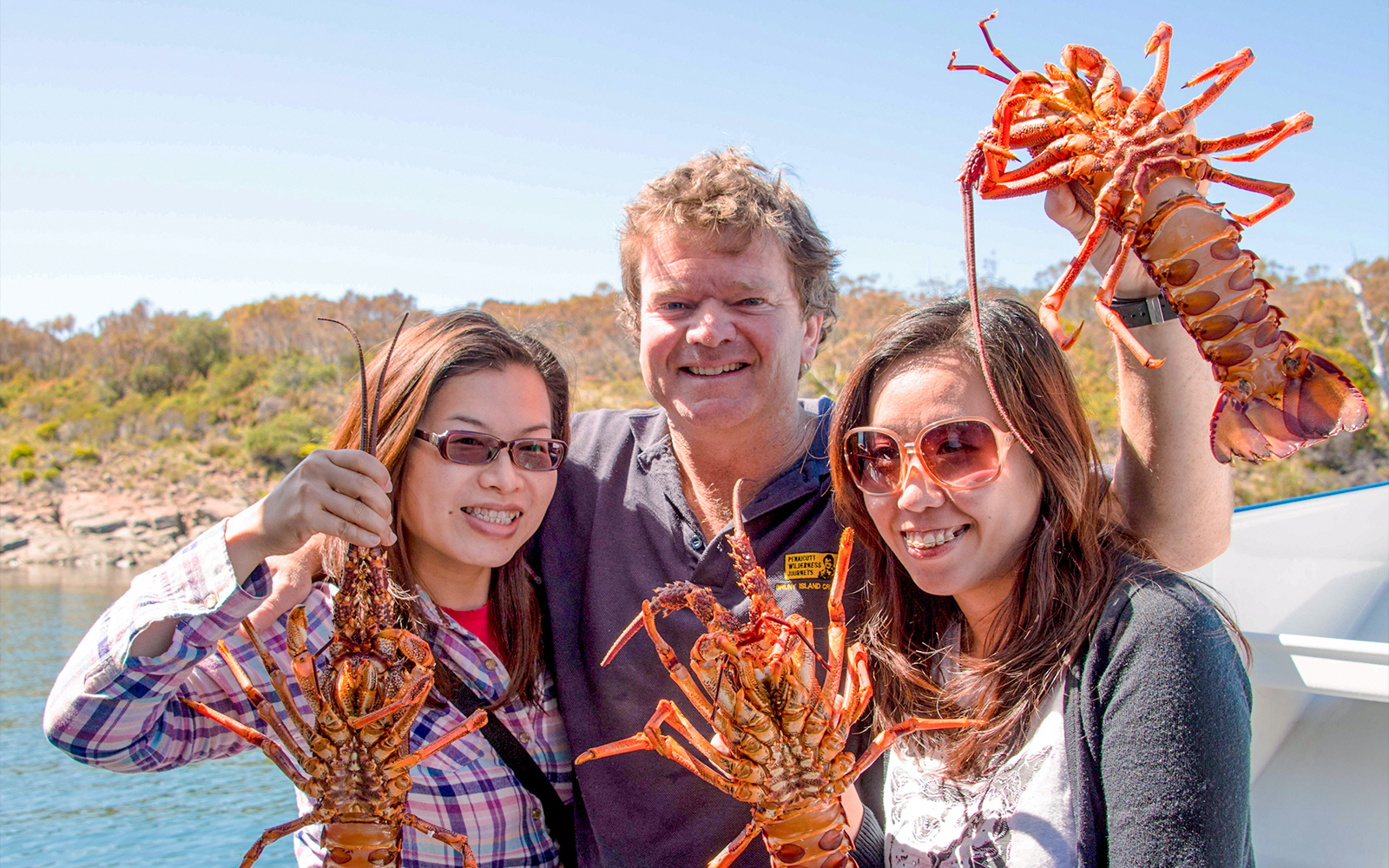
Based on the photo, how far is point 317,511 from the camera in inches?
81.3

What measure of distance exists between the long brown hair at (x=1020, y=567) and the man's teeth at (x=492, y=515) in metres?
1.04

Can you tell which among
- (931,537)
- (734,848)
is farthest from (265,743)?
(931,537)

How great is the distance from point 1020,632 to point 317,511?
1814 mm

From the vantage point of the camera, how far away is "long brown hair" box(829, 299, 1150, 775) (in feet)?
6.93

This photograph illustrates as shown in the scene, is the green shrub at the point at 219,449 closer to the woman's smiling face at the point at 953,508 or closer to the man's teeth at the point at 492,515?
the man's teeth at the point at 492,515

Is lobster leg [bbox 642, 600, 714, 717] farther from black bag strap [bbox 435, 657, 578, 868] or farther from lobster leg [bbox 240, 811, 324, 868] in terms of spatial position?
lobster leg [bbox 240, 811, 324, 868]

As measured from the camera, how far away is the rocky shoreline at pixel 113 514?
2822 centimetres

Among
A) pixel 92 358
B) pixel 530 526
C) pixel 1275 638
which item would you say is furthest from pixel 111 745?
pixel 92 358

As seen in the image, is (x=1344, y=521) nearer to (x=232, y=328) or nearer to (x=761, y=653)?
(x=761, y=653)

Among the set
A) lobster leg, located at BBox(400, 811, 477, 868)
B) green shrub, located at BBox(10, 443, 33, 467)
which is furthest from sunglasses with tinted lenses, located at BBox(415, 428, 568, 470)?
green shrub, located at BBox(10, 443, 33, 467)

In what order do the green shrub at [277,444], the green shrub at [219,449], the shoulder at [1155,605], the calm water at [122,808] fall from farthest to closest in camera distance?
the green shrub at [219,449] < the green shrub at [277,444] < the calm water at [122,808] < the shoulder at [1155,605]

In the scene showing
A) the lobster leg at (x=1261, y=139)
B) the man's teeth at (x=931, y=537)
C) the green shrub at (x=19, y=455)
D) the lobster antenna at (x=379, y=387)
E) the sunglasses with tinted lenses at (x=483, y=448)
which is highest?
the green shrub at (x=19, y=455)

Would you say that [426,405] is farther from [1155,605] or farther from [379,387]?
[1155,605]

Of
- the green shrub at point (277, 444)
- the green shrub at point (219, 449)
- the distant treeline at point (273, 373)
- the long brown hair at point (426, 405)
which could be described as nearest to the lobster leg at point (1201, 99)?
the long brown hair at point (426, 405)
